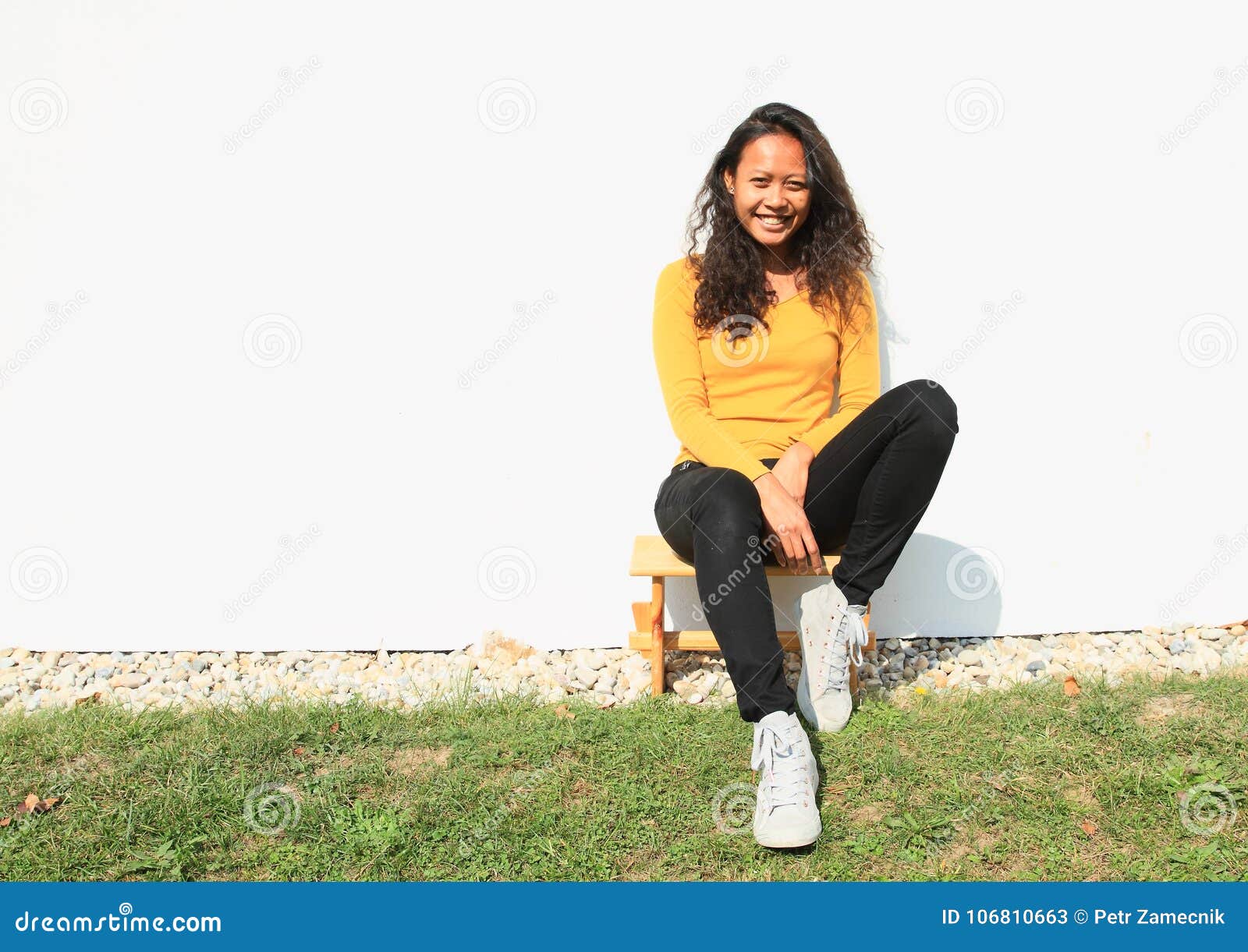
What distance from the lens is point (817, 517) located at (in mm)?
3232

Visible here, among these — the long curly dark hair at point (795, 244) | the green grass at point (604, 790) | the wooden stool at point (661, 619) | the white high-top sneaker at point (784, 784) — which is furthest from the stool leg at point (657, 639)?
→ the long curly dark hair at point (795, 244)

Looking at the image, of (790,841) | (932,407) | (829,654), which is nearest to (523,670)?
(829,654)

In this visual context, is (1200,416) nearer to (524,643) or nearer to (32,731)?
(524,643)

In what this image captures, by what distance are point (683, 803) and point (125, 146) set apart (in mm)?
2807

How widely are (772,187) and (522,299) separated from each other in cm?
94

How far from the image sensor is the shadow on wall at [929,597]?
3.97 metres

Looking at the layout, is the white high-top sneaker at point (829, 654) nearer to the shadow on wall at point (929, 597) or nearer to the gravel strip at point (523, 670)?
the gravel strip at point (523, 670)

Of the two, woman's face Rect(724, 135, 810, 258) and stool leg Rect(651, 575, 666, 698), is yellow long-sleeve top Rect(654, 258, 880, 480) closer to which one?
woman's face Rect(724, 135, 810, 258)

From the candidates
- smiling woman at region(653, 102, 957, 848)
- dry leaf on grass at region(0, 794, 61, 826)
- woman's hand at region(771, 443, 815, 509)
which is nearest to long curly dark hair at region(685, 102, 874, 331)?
smiling woman at region(653, 102, 957, 848)

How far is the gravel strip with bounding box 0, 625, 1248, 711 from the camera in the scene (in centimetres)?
365

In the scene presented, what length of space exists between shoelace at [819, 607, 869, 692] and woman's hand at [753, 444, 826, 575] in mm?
183

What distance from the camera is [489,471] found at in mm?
3883

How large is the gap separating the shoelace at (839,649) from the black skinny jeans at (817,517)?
0.22ft

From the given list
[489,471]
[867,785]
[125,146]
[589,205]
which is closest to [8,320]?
[125,146]
